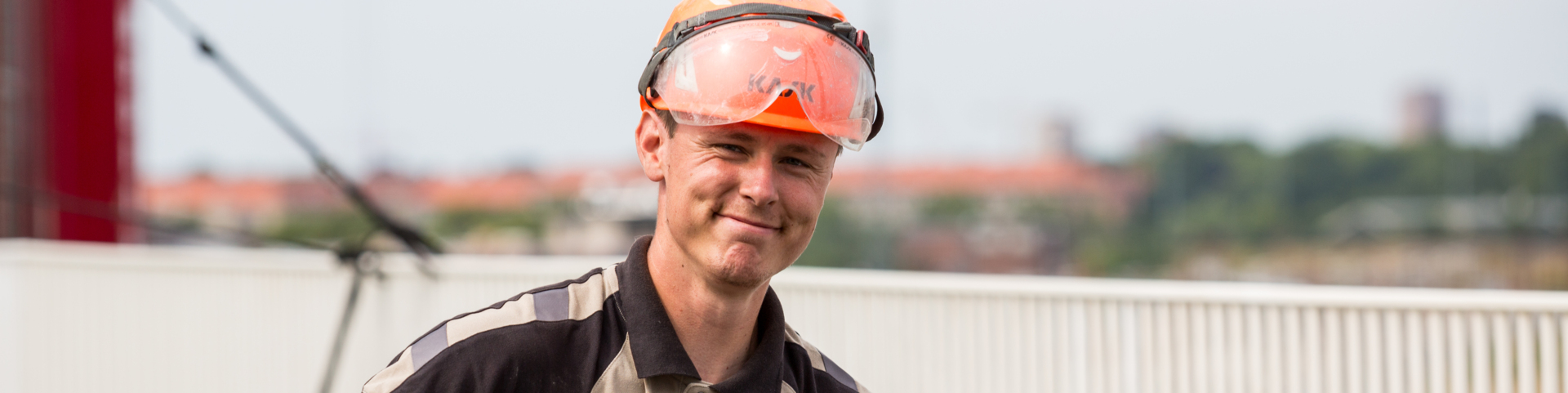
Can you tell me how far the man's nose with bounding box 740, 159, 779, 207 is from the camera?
1.46m

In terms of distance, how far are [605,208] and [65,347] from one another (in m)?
32.4

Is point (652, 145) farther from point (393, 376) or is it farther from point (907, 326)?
point (907, 326)

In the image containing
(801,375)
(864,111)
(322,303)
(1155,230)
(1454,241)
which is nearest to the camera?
(864,111)

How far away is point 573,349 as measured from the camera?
1.50 m

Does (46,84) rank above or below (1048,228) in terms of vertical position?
above

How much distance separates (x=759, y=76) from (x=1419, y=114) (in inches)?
1012

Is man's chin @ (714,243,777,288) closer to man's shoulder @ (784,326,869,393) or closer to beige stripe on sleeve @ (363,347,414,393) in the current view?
man's shoulder @ (784,326,869,393)

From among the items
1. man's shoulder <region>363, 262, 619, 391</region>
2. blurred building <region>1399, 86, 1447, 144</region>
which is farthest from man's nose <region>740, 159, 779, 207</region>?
blurred building <region>1399, 86, 1447, 144</region>

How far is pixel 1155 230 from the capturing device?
22.8 meters

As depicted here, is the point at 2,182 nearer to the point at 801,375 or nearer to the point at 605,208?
the point at 801,375

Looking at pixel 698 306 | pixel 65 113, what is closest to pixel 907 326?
pixel 698 306

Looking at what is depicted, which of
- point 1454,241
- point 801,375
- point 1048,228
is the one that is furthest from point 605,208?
point 801,375

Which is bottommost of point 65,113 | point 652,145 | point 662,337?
point 662,337

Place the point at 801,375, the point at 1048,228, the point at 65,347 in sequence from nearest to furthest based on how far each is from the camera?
1. the point at 801,375
2. the point at 65,347
3. the point at 1048,228
